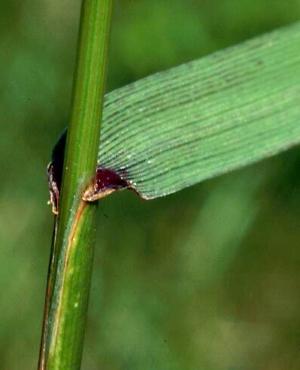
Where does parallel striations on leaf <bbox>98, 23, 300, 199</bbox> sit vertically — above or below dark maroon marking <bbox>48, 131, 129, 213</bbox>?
above

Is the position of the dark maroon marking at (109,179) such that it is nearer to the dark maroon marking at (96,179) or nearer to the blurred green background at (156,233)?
the dark maroon marking at (96,179)

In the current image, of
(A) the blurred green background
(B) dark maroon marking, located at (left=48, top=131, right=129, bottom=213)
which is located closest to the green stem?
(B) dark maroon marking, located at (left=48, top=131, right=129, bottom=213)

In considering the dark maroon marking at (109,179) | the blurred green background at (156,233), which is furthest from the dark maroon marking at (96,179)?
the blurred green background at (156,233)

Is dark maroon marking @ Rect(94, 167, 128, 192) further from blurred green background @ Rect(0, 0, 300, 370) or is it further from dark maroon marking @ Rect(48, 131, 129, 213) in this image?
blurred green background @ Rect(0, 0, 300, 370)

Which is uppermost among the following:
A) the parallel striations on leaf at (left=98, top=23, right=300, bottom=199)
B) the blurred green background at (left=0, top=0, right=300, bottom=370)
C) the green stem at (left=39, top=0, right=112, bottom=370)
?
the blurred green background at (left=0, top=0, right=300, bottom=370)

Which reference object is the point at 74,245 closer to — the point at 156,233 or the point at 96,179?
the point at 96,179

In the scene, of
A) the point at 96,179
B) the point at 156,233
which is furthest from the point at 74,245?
the point at 156,233
